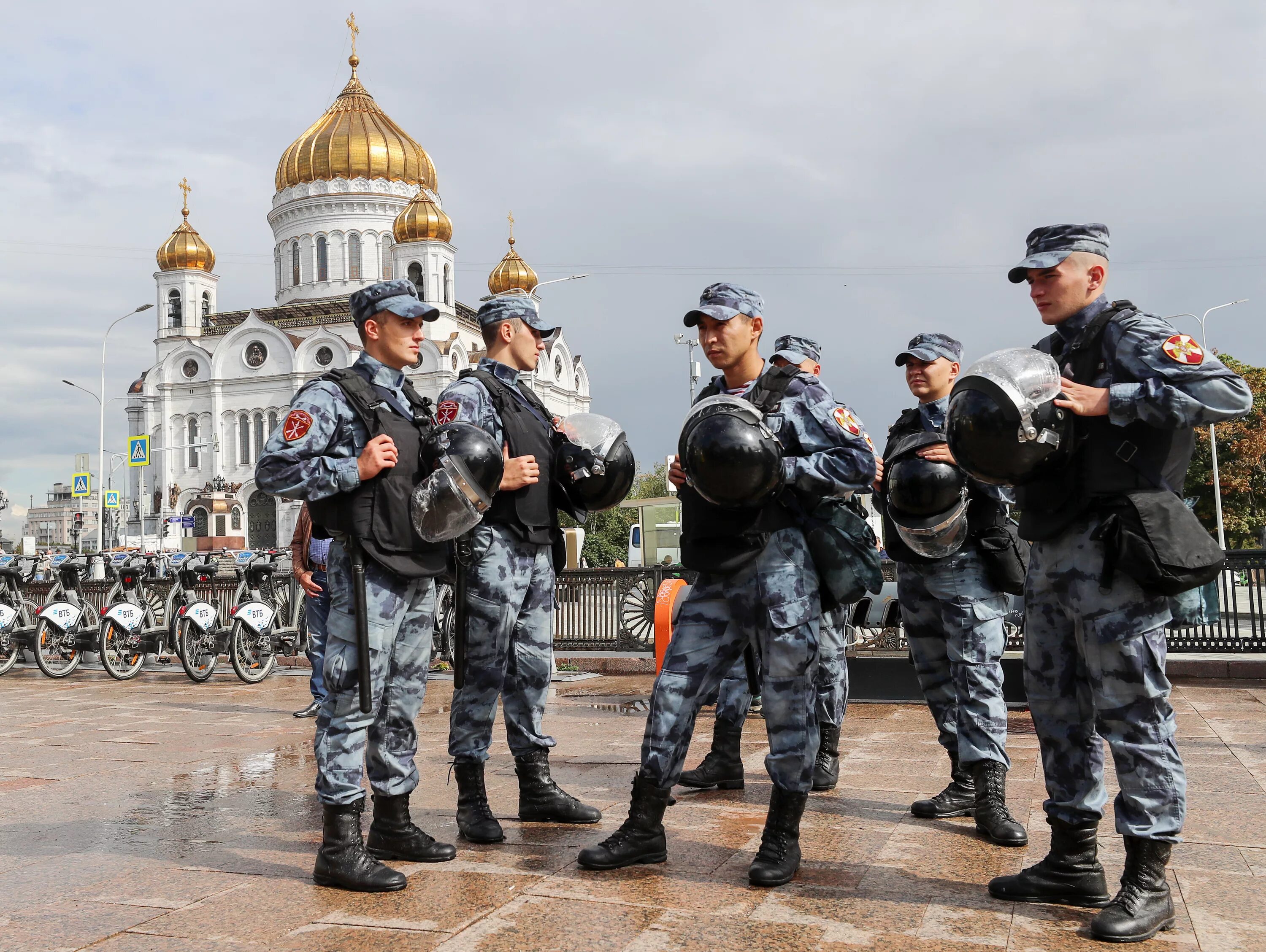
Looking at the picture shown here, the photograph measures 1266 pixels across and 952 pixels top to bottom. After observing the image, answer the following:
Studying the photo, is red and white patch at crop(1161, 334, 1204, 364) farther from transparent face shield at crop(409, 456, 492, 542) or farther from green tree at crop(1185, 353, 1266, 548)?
green tree at crop(1185, 353, 1266, 548)

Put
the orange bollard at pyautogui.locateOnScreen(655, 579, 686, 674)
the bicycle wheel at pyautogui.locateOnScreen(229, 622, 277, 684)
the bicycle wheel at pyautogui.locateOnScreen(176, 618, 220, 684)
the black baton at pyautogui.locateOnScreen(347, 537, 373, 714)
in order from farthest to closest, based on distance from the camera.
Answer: the bicycle wheel at pyautogui.locateOnScreen(176, 618, 220, 684), the bicycle wheel at pyautogui.locateOnScreen(229, 622, 277, 684), the orange bollard at pyautogui.locateOnScreen(655, 579, 686, 674), the black baton at pyautogui.locateOnScreen(347, 537, 373, 714)

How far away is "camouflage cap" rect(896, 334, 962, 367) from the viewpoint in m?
5.44

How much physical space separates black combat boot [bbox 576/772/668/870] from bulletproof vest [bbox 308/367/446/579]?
111cm

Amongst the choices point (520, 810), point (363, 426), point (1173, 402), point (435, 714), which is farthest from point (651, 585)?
point (1173, 402)

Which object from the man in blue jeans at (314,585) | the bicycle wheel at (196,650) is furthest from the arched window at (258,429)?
the man in blue jeans at (314,585)

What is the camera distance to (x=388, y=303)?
4441mm

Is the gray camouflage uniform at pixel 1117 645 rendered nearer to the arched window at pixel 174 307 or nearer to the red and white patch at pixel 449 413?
the red and white patch at pixel 449 413

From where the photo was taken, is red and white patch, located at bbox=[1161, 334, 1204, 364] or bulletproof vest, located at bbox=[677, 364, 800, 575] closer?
red and white patch, located at bbox=[1161, 334, 1204, 364]

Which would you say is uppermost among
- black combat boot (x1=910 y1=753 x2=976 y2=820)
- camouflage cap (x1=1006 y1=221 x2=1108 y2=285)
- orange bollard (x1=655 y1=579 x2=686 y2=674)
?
camouflage cap (x1=1006 y1=221 x2=1108 y2=285)

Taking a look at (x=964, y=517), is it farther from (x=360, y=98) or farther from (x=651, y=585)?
(x=360, y=98)

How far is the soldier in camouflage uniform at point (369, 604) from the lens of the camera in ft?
13.3

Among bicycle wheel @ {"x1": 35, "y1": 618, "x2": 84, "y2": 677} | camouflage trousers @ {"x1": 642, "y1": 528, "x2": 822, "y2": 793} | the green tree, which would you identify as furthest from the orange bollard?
the green tree

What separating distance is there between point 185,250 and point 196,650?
246 ft

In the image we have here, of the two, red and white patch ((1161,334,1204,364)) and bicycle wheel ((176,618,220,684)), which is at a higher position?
red and white patch ((1161,334,1204,364))
